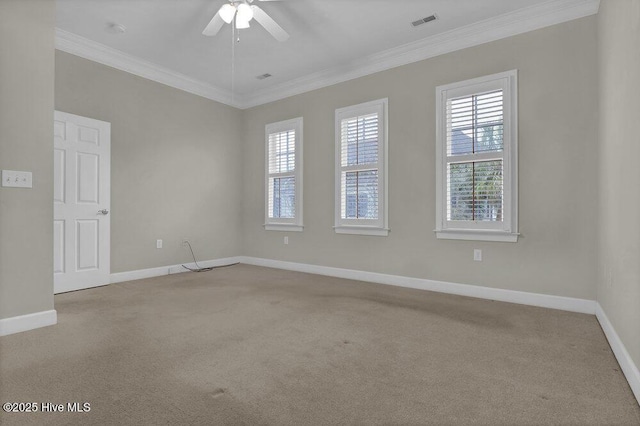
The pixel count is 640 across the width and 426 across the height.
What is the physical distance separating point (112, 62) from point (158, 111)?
78 centimetres

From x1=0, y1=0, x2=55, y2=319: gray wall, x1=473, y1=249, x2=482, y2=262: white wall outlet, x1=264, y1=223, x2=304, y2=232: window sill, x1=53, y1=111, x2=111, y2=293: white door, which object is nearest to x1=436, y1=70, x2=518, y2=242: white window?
x1=473, y1=249, x2=482, y2=262: white wall outlet

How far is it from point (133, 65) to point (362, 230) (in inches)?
149

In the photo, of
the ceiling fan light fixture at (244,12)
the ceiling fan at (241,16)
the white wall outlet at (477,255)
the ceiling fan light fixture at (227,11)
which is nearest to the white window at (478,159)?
the white wall outlet at (477,255)

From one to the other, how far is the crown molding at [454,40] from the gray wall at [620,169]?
0.38 m

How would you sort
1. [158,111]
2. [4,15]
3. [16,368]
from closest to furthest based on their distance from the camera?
[16,368]
[4,15]
[158,111]

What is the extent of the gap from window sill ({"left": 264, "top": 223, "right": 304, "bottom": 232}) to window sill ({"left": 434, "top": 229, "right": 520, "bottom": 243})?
2.14m

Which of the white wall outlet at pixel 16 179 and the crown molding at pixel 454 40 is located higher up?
the crown molding at pixel 454 40

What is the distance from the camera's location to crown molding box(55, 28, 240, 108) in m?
3.89

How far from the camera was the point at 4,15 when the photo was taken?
8.16 feet

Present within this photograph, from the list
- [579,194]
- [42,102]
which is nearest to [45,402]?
[42,102]

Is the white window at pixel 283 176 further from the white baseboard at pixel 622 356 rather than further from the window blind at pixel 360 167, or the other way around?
the white baseboard at pixel 622 356

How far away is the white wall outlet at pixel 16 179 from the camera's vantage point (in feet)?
8.23

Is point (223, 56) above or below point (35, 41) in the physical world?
above

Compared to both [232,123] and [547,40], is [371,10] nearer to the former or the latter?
[547,40]
